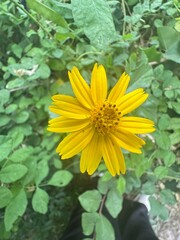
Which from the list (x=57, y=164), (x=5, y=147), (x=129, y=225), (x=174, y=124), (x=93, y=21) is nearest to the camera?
(x=93, y=21)

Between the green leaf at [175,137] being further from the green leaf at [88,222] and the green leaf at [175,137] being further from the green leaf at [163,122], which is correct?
the green leaf at [88,222]

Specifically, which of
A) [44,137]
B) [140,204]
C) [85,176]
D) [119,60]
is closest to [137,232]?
[140,204]

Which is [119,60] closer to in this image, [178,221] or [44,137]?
[44,137]

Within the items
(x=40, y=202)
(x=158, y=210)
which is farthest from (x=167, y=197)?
(x=40, y=202)

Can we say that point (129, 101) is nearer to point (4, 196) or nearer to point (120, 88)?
point (120, 88)

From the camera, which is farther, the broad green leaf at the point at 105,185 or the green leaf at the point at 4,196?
the broad green leaf at the point at 105,185

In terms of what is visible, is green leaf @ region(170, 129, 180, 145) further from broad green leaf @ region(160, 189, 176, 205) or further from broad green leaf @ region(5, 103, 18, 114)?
broad green leaf @ region(5, 103, 18, 114)

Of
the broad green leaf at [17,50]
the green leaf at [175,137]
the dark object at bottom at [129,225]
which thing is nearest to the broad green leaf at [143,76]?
the green leaf at [175,137]
